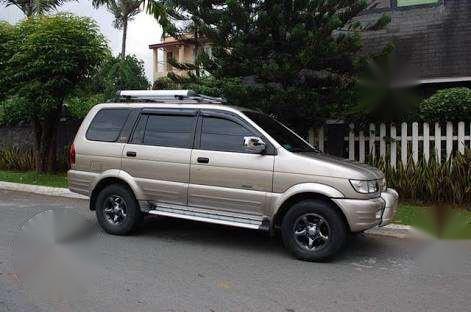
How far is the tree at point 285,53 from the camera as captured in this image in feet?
31.6

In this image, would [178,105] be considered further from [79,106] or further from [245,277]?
[79,106]

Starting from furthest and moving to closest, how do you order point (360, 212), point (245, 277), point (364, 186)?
1. point (364, 186)
2. point (360, 212)
3. point (245, 277)

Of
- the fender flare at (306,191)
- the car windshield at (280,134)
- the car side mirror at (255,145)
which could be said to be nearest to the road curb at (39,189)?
the car windshield at (280,134)

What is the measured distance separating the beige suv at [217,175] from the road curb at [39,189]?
3912 mm

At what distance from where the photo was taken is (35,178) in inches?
552

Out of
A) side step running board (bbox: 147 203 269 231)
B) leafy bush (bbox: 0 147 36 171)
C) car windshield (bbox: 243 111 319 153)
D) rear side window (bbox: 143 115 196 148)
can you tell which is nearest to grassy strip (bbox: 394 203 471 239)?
side step running board (bbox: 147 203 269 231)

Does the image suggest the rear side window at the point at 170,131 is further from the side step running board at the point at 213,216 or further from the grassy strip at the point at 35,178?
the grassy strip at the point at 35,178

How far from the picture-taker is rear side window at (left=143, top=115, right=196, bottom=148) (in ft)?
23.8

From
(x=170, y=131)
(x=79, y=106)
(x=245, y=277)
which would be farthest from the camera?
(x=79, y=106)

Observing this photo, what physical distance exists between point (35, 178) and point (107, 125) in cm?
705

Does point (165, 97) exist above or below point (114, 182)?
above

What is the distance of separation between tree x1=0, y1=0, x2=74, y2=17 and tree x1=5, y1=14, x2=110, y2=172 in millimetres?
9992

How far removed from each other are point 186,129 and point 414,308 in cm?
368

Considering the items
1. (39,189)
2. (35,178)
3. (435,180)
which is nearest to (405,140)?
(435,180)
